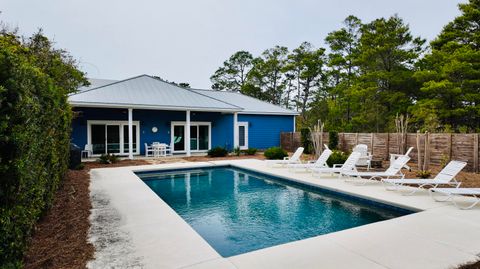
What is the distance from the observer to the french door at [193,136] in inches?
741

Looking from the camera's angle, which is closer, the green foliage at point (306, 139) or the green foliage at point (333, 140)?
the green foliage at point (333, 140)

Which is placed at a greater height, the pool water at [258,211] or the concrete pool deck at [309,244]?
the concrete pool deck at [309,244]

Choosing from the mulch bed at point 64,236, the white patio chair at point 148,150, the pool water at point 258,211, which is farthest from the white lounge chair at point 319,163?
the white patio chair at point 148,150

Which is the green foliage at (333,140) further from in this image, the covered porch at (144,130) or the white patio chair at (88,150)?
the white patio chair at (88,150)

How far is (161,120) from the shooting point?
18.2 metres

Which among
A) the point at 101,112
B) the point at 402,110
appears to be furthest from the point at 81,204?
the point at 402,110

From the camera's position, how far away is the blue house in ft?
50.3

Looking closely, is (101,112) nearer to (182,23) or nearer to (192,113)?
(192,113)

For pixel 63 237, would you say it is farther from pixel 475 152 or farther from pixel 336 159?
pixel 475 152

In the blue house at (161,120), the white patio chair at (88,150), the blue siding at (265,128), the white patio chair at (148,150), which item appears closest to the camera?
the blue house at (161,120)

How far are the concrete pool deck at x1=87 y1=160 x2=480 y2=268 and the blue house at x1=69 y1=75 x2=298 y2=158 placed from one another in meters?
10.2

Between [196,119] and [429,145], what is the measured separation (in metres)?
13.1

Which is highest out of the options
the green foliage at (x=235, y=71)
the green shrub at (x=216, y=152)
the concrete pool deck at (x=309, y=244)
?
the green foliage at (x=235, y=71)

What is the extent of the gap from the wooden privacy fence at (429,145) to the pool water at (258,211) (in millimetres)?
5098
